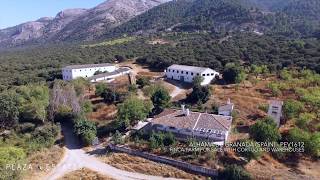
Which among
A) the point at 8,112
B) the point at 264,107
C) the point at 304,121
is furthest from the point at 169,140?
the point at 8,112

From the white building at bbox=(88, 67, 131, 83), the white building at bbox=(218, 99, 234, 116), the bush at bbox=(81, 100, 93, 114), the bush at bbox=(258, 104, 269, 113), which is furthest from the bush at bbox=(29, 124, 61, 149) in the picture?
the bush at bbox=(258, 104, 269, 113)

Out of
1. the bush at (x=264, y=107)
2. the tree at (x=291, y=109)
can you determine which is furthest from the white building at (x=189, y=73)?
the tree at (x=291, y=109)

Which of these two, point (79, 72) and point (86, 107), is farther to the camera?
point (79, 72)

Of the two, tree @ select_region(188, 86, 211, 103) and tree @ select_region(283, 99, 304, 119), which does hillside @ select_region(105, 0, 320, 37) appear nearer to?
tree @ select_region(188, 86, 211, 103)

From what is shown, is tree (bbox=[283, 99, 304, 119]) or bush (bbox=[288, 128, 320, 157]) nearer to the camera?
bush (bbox=[288, 128, 320, 157])

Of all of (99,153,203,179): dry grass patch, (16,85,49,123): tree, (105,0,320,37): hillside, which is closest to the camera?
(99,153,203,179): dry grass patch

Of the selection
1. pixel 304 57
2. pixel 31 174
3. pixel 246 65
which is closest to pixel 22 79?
pixel 31 174

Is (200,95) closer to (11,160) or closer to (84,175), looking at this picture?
(84,175)

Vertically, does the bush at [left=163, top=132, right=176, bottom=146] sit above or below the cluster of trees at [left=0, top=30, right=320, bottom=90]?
below
